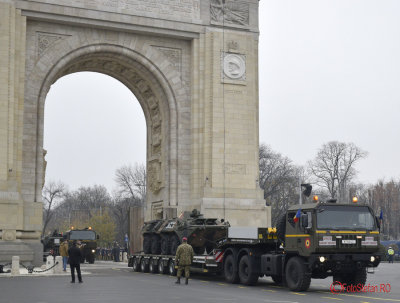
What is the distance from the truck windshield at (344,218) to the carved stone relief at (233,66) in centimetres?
1707

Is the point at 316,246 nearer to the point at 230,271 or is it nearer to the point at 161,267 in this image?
the point at 230,271

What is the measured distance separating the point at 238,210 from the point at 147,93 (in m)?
8.08

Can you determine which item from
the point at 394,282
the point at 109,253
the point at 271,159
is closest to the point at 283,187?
the point at 271,159

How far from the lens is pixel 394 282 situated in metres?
23.4

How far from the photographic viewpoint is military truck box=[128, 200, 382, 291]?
18.5 metres

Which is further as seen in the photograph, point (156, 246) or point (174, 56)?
point (174, 56)

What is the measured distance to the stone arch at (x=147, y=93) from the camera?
32.4 metres

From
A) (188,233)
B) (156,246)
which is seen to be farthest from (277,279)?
(156,246)

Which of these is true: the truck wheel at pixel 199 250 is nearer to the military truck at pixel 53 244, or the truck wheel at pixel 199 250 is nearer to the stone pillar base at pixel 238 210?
the stone pillar base at pixel 238 210

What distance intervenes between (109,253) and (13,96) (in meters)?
23.5

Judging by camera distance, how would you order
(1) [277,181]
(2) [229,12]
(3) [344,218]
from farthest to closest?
(1) [277,181], (2) [229,12], (3) [344,218]

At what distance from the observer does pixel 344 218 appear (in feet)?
61.8

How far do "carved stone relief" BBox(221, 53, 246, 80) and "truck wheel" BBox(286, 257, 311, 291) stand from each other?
1726 cm

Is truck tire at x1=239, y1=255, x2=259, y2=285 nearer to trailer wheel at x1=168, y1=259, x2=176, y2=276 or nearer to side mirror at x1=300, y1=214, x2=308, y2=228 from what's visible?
side mirror at x1=300, y1=214, x2=308, y2=228
